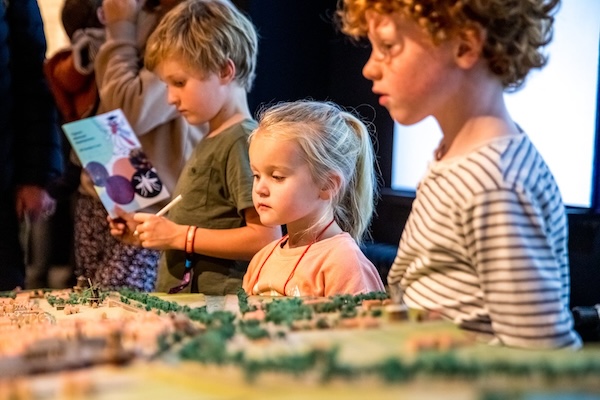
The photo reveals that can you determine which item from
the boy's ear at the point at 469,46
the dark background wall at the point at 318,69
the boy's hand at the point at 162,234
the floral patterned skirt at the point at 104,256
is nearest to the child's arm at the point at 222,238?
the boy's hand at the point at 162,234

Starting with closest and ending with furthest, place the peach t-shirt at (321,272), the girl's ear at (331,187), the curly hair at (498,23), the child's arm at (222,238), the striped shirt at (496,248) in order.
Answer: the striped shirt at (496,248) < the curly hair at (498,23) < the peach t-shirt at (321,272) < the girl's ear at (331,187) < the child's arm at (222,238)

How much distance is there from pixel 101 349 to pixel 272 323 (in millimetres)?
256

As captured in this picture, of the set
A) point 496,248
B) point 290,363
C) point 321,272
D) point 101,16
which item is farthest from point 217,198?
point 290,363

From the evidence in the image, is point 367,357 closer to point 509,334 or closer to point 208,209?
point 509,334

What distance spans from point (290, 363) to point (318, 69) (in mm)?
2649

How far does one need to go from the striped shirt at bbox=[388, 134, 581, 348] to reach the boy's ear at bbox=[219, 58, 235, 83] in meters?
0.99

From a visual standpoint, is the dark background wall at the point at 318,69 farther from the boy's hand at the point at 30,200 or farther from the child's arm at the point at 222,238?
the child's arm at the point at 222,238

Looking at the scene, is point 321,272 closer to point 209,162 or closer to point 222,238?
Answer: point 222,238

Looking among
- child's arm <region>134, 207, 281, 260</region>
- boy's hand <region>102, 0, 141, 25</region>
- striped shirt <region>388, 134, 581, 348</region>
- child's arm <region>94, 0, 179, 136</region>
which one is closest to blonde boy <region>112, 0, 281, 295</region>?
child's arm <region>134, 207, 281, 260</region>

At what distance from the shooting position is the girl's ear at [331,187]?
182 centimetres

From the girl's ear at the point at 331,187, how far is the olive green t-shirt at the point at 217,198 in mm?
254

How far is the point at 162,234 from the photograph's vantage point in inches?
80.0

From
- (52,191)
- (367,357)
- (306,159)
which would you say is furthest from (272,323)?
(52,191)

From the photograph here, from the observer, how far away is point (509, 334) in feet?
3.38
